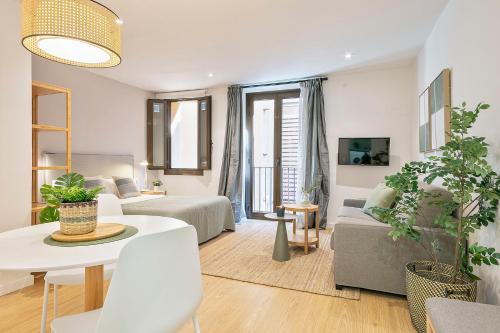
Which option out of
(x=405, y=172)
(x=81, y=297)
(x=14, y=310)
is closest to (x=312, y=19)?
(x=405, y=172)

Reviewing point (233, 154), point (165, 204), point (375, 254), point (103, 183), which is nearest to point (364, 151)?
point (233, 154)

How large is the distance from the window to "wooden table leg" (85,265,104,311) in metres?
4.24

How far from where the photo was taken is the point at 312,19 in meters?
2.91

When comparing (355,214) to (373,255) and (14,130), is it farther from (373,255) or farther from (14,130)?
(14,130)

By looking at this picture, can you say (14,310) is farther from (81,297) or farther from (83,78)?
(83,78)

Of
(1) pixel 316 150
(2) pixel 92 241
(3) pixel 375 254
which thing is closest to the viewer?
(2) pixel 92 241

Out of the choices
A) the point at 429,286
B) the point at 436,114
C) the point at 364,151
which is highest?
the point at 436,114

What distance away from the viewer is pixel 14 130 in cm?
253

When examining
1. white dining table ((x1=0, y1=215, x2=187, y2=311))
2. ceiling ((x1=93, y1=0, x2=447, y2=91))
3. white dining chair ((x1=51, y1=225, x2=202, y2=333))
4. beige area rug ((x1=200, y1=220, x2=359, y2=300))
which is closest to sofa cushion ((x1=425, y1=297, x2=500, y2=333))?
white dining chair ((x1=51, y1=225, x2=202, y2=333))

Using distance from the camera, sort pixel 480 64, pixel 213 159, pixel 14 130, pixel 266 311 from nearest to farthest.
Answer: pixel 480 64 < pixel 266 311 < pixel 14 130 < pixel 213 159

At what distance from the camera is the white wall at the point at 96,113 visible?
398cm

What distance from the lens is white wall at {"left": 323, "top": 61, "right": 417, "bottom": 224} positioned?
14.5 ft

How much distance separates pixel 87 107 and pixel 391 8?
436 cm

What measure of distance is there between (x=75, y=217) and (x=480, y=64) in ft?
8.60
